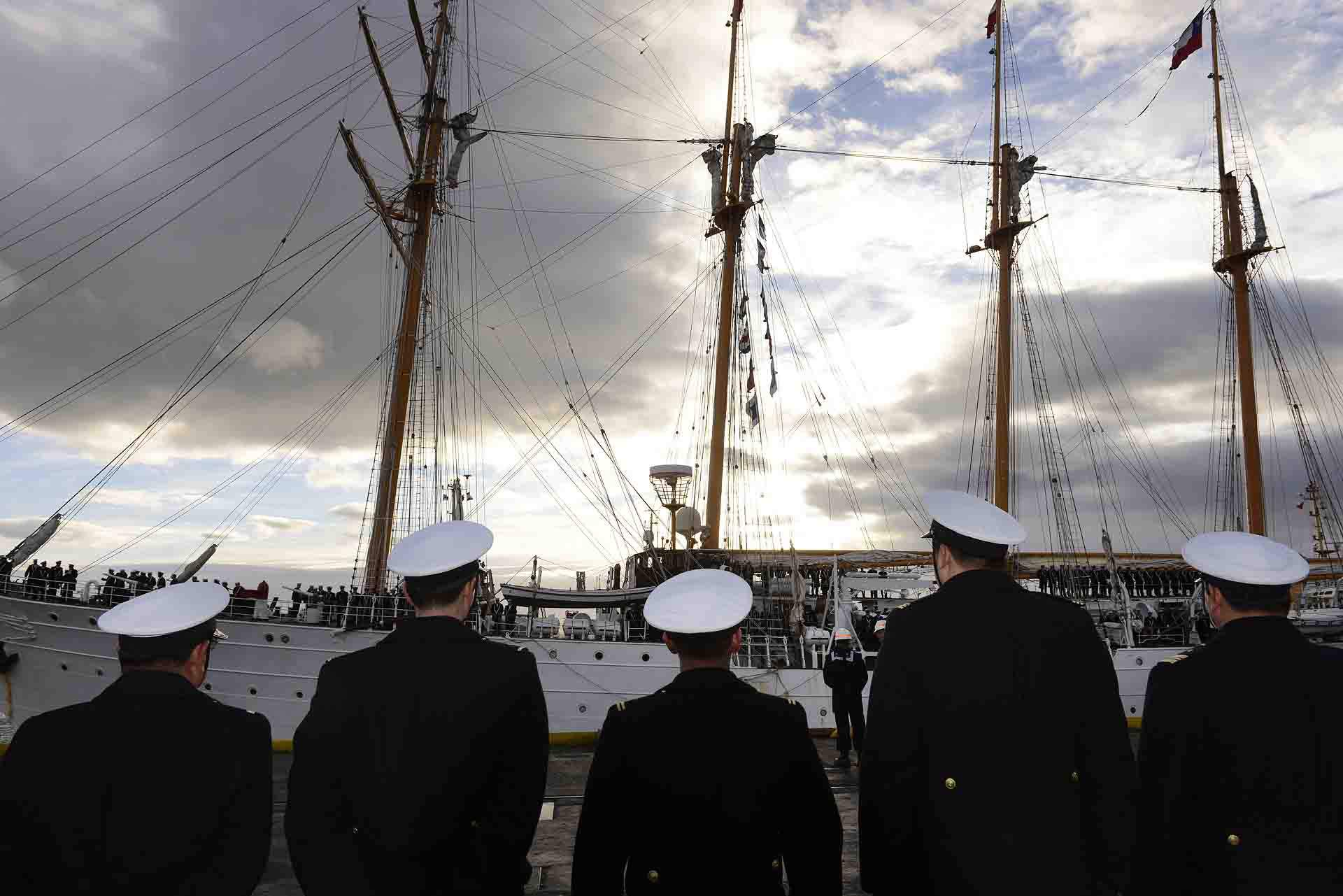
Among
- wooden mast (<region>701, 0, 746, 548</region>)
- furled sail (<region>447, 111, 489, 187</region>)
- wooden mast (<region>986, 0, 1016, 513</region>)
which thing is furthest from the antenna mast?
furled sail (<region>447, 111, 489, 187</region>)

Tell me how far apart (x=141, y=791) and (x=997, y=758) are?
3.02m

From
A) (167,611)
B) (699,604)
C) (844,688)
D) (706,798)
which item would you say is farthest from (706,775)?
(844,688)

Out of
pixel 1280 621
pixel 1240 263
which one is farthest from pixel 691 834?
pixel 1240 263

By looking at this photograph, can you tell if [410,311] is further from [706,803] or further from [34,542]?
[706,803]

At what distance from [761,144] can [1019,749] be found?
3289 cm

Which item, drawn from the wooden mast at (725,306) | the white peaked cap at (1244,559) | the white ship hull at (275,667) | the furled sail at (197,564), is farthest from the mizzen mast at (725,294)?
the white peaked cap at (1244,559)

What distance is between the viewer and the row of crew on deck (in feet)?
9.55

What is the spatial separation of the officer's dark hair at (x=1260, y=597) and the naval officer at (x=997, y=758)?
2.87 feet

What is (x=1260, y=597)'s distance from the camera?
346cm

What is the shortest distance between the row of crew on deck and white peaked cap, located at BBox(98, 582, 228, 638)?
0.02 meters

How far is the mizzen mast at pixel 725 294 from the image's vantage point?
3038cm

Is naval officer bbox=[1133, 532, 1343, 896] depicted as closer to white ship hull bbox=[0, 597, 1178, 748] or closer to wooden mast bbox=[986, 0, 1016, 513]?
white ship hull bbox=[0, 597, 1178, 748]

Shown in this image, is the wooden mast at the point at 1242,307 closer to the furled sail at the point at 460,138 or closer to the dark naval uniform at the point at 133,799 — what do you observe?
Result: the furled sail at the point at 460,138

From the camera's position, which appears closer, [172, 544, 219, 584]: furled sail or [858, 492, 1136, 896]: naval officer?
[858, 492, 1136, 896]: naval officer
